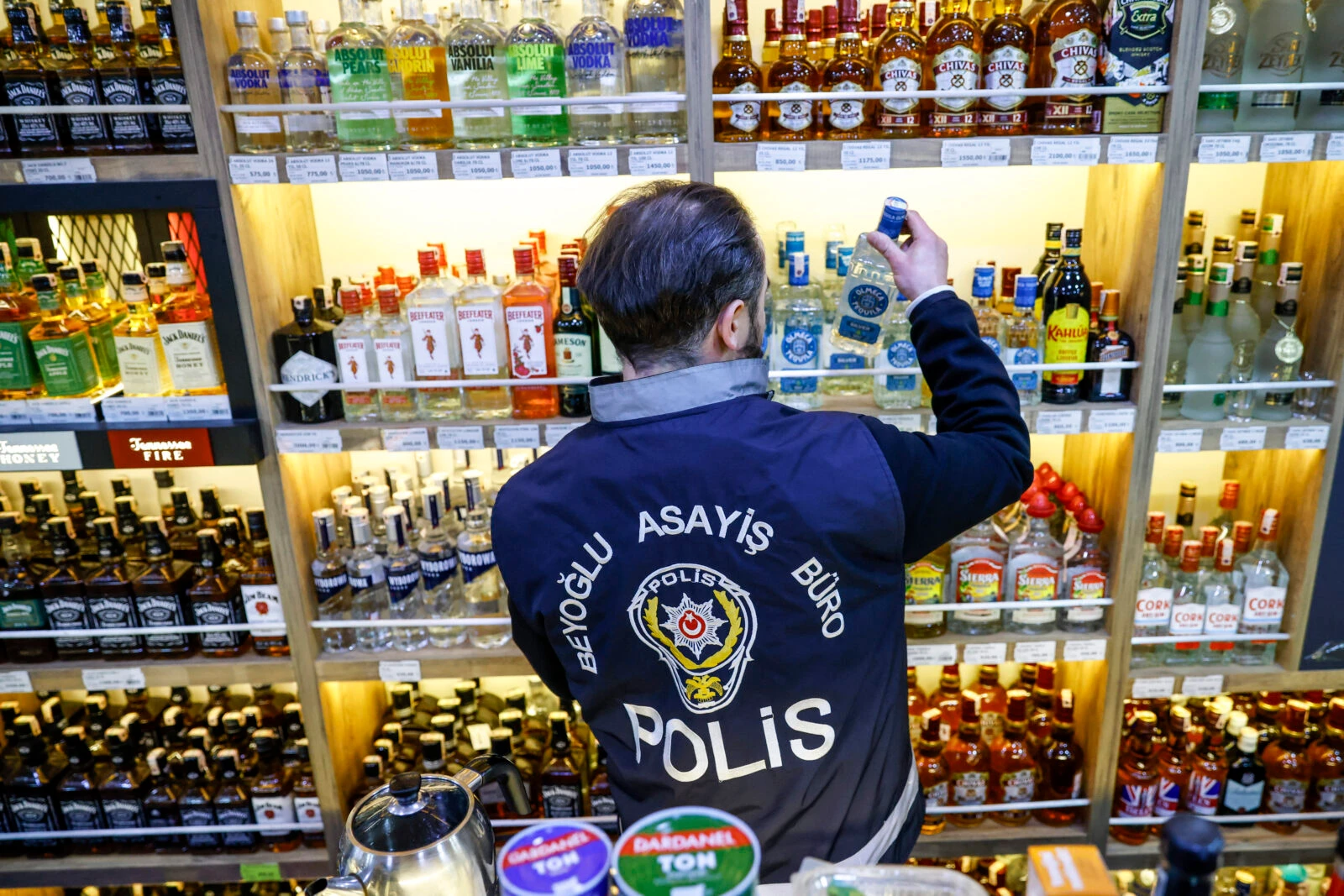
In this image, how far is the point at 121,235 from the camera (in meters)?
2.28

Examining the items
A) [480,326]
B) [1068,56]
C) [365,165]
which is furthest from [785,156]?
[365,165]

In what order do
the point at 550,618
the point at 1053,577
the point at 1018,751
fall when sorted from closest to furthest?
the point at 550,618 → the point at 1053,577 → the point at 1018,751

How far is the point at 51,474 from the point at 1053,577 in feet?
8.51

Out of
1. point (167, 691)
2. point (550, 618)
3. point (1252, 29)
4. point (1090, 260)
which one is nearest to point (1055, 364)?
point (1090, 260)

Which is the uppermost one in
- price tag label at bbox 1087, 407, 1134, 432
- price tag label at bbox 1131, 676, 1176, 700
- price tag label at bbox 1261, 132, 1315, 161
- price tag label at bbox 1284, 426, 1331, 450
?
price tag label at bbox 1261, 132, 1315, 161

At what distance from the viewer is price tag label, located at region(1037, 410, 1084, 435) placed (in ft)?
6.74

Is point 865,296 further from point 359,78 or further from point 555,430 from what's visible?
point 359,78

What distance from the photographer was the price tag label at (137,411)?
2086 millimetres

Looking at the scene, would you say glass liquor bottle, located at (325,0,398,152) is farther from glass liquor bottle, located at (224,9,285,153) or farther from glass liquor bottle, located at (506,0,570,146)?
glass liquor bottle, located at (506,0,570,146)

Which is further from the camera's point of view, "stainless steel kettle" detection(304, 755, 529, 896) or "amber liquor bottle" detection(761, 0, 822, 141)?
"amber liquor bottle" detection(761, 0, 822, 141)

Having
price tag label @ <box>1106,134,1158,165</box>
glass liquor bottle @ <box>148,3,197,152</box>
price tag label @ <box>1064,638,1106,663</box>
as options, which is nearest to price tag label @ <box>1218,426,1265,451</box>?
price tag label @ <box>1064,638,1106,663</box>

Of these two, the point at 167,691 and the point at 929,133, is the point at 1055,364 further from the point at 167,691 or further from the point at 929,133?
the point at 167,691

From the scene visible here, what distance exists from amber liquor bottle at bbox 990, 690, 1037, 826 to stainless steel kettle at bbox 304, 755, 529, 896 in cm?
171

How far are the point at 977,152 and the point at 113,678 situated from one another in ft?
7.48
